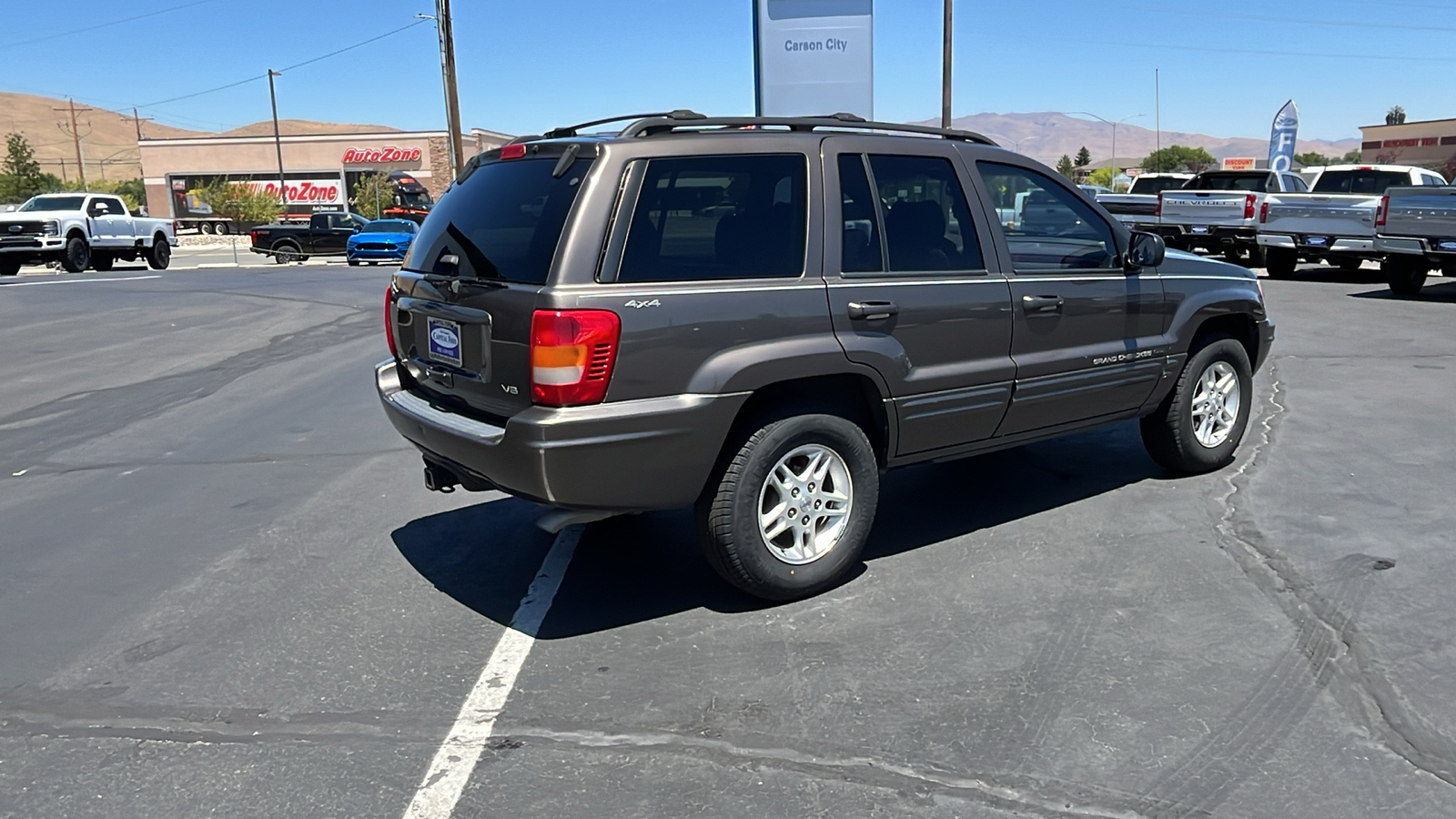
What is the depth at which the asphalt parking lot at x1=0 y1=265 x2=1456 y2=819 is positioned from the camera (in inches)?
123

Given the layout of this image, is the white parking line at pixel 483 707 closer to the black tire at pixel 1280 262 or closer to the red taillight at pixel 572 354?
the red taillight at pixel 572 354

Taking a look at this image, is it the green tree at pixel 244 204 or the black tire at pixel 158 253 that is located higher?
the green tree at pixel 244 204

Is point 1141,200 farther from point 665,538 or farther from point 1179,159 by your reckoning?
point 1179,159

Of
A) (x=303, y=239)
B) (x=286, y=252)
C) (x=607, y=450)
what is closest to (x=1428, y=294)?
(x=607, y=450)

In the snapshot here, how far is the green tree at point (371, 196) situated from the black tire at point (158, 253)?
42786mm

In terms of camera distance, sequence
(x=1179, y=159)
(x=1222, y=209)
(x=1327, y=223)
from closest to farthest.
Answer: (x=1327, y=223)
(x=1222, y=209)
(x=1179, y=159)

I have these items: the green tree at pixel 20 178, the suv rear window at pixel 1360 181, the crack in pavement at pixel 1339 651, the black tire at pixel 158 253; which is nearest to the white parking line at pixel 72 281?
the black tire at pixel 158 253

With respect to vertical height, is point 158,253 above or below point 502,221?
below

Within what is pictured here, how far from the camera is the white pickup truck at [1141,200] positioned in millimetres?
21406

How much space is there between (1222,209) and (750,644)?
1831 centimetres

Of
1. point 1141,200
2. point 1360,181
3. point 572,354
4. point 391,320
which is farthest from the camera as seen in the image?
point 1141,200

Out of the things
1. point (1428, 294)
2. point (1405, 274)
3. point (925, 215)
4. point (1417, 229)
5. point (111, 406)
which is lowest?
point (1428, 294)

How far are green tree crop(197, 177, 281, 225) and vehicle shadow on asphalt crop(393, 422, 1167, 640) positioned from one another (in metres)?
71.2

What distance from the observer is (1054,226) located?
18.2 feet
